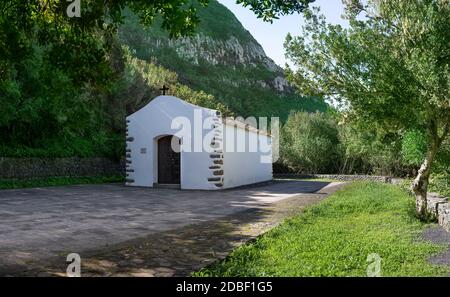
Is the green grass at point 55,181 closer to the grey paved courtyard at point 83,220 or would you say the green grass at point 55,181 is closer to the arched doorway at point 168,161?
the arched doorway at point 168,161

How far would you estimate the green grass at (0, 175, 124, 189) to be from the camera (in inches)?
736

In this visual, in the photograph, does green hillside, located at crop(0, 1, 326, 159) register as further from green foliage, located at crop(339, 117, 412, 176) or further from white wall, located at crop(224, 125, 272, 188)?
green foliage, located at crop(339, 117, 412, 176)

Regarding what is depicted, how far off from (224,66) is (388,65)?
88.1 metres

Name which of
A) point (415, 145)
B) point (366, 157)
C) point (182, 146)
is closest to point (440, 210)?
point (415, 145)

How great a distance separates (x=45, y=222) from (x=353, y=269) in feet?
20.4

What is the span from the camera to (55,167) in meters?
22.0

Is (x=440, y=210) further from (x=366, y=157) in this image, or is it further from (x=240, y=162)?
(x=366, y=157)

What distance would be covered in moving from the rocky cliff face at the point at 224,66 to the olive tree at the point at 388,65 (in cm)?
Result: 5364

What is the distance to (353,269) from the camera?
16.5 ft

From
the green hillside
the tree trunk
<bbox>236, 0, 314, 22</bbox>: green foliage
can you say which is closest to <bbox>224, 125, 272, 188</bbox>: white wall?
the green hillside

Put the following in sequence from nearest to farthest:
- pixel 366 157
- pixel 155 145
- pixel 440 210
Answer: pixel 440 210 < pixel 155 145 < pixel 366 157

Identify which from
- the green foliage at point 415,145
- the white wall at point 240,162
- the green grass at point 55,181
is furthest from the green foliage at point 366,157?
the green grass at point 55,181

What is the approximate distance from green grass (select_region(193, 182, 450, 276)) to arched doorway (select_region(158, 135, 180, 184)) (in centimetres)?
1115

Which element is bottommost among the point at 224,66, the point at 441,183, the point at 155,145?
the point at 441,183
